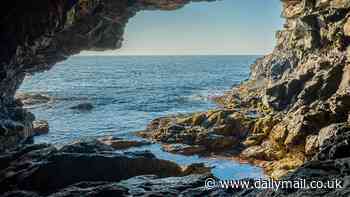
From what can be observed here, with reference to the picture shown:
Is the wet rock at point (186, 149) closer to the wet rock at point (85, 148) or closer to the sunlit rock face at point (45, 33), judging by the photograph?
the sunlit rock face at point (45, 33)

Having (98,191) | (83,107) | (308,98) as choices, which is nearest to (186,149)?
(308,98)

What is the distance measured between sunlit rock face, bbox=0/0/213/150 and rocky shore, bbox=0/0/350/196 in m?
Answer: 0.08

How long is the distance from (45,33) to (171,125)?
66.2 feet

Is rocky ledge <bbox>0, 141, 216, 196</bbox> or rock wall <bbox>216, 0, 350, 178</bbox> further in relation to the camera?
rock wall <bbox>216, 0, 350, 178</bbox>

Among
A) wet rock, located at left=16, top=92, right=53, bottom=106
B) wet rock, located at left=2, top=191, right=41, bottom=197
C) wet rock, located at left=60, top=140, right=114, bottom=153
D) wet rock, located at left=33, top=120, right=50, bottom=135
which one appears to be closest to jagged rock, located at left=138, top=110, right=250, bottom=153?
wet rock, located at left=33, top=120, right=50, bottom=135

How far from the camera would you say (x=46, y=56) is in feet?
92.3

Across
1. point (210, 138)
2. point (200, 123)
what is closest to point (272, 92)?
point (200, 123)

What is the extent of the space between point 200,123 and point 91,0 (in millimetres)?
20402

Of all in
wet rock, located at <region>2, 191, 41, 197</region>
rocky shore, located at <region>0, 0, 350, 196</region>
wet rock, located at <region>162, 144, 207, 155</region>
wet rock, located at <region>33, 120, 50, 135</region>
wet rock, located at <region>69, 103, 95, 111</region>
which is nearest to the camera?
rocky shore, located at <region>0, 0, 350, 196</region>

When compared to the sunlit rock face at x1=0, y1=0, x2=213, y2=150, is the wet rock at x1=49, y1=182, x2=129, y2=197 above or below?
below

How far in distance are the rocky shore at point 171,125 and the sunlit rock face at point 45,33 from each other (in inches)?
3.2

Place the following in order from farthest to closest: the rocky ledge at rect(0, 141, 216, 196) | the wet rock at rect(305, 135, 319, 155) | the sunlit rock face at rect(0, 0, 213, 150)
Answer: the wet rock at rect(305, 135, 319, 155), the sunlit rock face at rect(0, 0, 213, 150), the rocky ledge at rect(0, 141, 216, 196)

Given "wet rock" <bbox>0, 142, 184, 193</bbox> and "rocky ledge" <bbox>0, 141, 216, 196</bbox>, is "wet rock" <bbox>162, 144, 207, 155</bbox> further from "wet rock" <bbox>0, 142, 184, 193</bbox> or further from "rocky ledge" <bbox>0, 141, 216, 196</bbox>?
"wet rock" <bbox>0, 142, 184, 193</bbox>

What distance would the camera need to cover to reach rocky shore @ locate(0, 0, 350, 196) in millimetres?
13367
